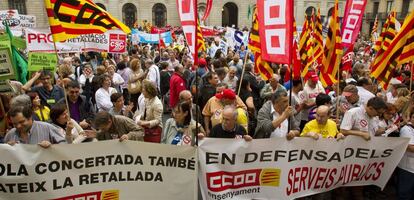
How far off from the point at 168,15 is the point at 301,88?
146ft

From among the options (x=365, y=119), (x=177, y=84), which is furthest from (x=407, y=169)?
(x=177, y=84)

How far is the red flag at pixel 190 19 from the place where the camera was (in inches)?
168

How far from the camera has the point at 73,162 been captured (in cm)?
363

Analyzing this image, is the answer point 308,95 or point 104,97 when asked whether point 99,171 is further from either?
point 308,95

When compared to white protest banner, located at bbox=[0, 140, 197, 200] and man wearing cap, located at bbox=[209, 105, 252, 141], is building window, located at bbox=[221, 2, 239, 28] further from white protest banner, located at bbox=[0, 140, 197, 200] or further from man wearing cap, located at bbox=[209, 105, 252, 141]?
white protest banner, located at bbox=[0, 140, 197, 200]

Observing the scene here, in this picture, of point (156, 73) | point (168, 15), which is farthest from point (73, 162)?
point (168, 15)

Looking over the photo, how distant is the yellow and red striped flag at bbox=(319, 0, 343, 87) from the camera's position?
18.4 ft

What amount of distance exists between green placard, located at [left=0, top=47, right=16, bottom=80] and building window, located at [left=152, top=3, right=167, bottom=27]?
45.5 meters

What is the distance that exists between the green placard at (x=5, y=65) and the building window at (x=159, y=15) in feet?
149

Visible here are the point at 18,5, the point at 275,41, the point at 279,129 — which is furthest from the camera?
the point at 18,5

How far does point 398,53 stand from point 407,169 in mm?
2017

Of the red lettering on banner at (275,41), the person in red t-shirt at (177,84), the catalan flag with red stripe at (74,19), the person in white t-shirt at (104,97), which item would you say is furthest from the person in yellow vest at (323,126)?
the person in red t-shirt at (177,84)

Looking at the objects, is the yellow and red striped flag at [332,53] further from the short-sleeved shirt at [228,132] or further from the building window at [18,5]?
the building window at [18,5]

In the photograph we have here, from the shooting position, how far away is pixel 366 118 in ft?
15.3
